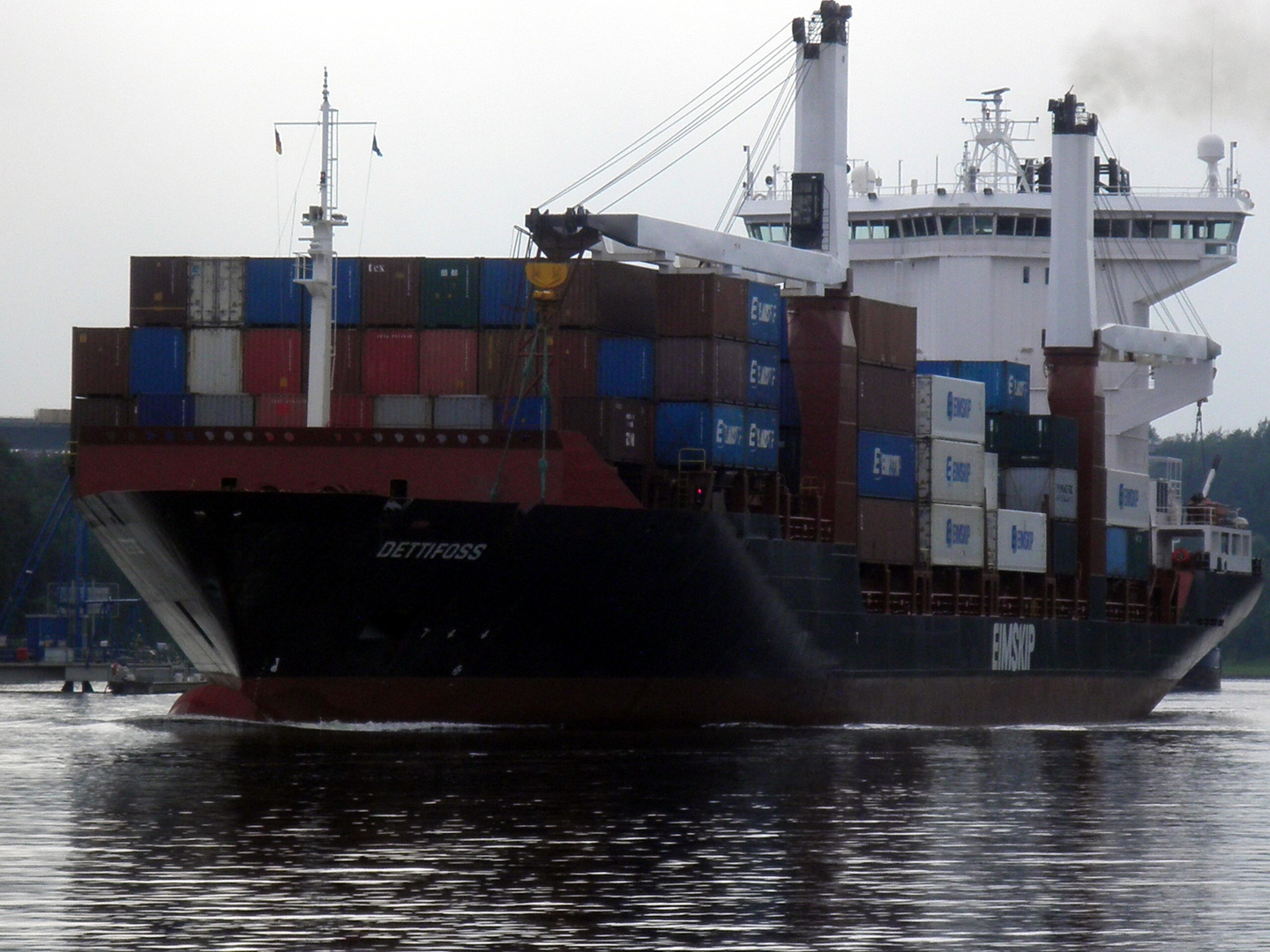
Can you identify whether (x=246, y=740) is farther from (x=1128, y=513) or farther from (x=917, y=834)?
(x=1128, y=513)

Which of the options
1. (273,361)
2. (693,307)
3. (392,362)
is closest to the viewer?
(392,362)

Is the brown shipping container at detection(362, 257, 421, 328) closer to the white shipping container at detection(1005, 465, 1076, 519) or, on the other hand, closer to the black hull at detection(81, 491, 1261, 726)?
the black hull at detection(81, 491, 1261, 726)

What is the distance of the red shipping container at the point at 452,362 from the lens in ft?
110

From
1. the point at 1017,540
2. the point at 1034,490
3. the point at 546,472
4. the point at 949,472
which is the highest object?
the point at 949,472

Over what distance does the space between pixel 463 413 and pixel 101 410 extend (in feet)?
20.4

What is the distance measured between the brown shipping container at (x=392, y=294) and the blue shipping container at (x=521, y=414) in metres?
2.12

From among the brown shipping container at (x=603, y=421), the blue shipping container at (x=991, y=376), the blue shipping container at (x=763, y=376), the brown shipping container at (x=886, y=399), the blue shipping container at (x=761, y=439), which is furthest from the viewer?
the blue shipping container at (x=991, y=376)

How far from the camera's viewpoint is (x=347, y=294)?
3444 centimetres

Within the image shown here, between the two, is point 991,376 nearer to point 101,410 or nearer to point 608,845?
point 101,410

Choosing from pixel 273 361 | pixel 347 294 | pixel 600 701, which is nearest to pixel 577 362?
pixel 347 294

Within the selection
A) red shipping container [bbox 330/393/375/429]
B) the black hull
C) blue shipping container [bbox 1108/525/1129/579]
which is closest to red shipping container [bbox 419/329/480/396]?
red shipping container [bbox 330/393/375/429]

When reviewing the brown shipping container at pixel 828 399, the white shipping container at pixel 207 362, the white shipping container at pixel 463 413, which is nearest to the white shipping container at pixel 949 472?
the brown shipping container at pixel 828 399

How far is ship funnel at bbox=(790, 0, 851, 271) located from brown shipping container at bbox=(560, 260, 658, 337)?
6.47 m

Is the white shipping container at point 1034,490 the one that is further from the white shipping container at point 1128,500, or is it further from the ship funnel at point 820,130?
the ship funnel at point 820,130
